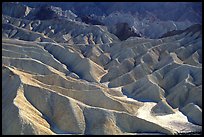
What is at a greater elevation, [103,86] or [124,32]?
[103,86]

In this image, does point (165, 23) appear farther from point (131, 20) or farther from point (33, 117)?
point (33, 117)

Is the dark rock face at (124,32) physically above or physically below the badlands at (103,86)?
below

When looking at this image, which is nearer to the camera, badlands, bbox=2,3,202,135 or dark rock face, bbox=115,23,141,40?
badlands, bbox=2,3,202,135

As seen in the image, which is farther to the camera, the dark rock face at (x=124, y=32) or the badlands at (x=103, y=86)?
the dark rock face at (x=124, y=32)

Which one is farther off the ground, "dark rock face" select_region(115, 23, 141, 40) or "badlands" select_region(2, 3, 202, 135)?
"badlands" select_region(2, 3, 202, 135)

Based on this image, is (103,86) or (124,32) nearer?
(103,86)
